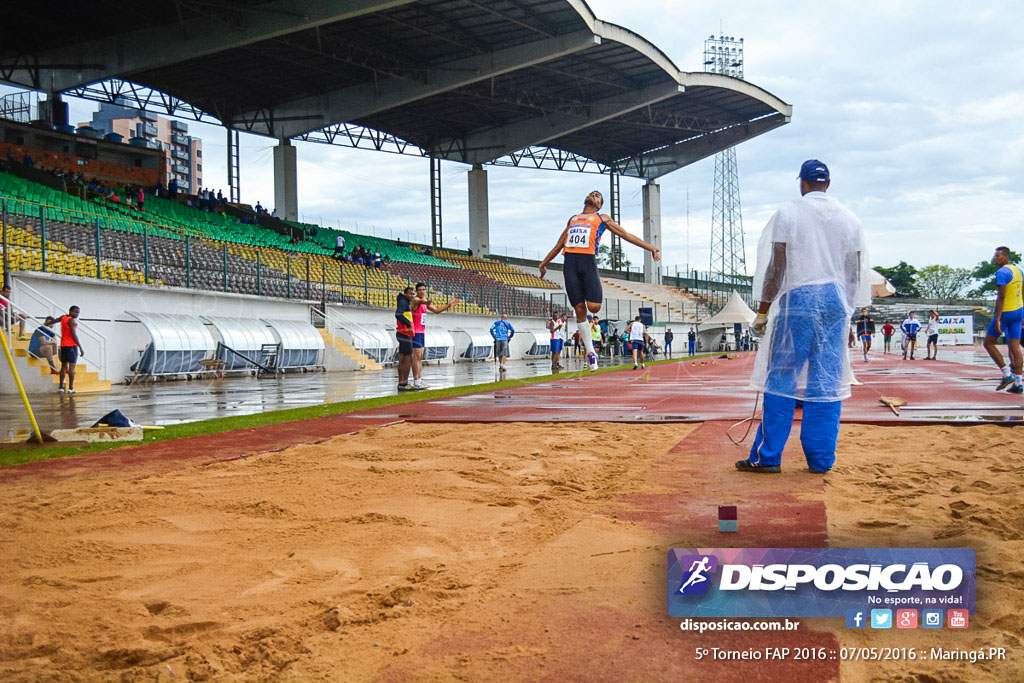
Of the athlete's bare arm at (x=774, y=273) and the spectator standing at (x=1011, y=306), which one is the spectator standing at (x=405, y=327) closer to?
the athlete's bare arm at (x=774, y=273)

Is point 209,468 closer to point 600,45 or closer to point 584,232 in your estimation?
point 584,232

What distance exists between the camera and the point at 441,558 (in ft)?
11.1

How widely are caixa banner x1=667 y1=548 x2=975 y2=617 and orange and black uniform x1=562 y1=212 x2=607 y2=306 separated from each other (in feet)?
26.5

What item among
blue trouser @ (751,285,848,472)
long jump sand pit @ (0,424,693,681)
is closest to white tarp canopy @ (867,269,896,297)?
blue trouser @ (751,285,848,472)

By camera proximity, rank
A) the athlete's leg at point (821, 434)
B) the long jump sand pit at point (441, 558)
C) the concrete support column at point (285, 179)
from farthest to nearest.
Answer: the concrete support column at point (285, 179), the athlete's leg at point (821, 434), the long jump sand pit at point (441, 558)

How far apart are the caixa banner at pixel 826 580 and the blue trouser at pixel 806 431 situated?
2.92 metres

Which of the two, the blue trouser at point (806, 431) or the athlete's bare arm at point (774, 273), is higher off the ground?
the athlete's bare arm at point (774, 273)

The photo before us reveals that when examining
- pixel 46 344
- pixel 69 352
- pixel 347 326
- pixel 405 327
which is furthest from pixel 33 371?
pixel 347 326

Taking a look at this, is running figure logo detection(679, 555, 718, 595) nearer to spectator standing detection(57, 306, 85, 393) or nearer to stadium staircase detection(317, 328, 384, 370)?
spectator standing detection(57, 306, 85, 393)

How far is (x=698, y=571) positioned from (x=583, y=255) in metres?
8.29

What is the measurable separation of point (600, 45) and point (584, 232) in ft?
118

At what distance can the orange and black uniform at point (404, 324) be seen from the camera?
45.8 ft

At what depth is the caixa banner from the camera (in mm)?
2236

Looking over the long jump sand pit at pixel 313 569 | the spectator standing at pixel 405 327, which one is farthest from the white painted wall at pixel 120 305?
the long jump sand pit at pixel 313 569
